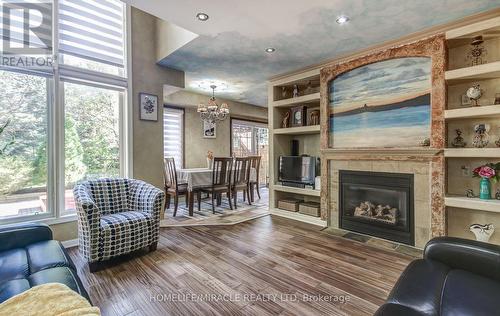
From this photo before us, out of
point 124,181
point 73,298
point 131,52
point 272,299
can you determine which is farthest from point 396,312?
point 131,52

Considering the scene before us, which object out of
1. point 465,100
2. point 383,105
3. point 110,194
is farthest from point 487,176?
point 110,194

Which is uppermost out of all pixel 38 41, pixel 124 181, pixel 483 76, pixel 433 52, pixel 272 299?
pixel 38 41

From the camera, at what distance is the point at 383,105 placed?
313 cm

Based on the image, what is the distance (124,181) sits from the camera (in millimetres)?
3055

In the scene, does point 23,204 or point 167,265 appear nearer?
point 167,265

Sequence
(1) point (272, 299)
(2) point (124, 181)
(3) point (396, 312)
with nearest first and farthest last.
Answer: (3) point (396, 312)
(1) point (272, 299)
(2) point (124, 181)

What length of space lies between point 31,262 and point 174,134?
4235 mm

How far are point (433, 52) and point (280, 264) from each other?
288 centimetres

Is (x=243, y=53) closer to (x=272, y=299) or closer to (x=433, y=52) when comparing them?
(x=433, y=52)

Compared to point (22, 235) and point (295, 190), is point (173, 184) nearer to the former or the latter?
point (295, 190)

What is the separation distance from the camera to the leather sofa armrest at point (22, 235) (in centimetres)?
167

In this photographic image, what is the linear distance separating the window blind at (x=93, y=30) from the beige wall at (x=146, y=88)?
196mm

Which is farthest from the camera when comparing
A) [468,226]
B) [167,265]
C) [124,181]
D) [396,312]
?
[124,181]

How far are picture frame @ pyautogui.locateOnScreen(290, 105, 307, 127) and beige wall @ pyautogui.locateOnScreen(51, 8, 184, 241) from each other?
7.42 feet
